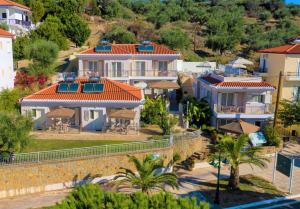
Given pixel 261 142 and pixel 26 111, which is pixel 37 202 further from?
pixel 261 142

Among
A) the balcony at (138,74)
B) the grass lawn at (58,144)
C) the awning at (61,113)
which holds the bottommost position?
the grass lawn at (58,144)

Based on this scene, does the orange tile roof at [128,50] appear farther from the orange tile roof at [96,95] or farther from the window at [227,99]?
the window at [227,99]

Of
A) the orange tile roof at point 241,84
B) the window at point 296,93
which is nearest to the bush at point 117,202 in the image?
the orange tile roof at point 241,84

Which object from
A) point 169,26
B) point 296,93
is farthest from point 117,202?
point 169,26

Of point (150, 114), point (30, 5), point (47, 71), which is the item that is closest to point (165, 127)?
point (150, 114)

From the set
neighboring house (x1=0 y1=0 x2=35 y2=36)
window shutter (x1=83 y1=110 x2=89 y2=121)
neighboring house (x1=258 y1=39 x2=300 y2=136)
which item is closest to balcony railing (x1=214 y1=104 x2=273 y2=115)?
neighboring house (x1=258 y1=39 x2=300 y2=136)

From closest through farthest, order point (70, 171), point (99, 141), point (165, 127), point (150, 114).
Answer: point (70, 171)
point (99, 141)
point (165, 127)
point (150, 114)

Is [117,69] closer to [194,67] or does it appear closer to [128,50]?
[128,50]
